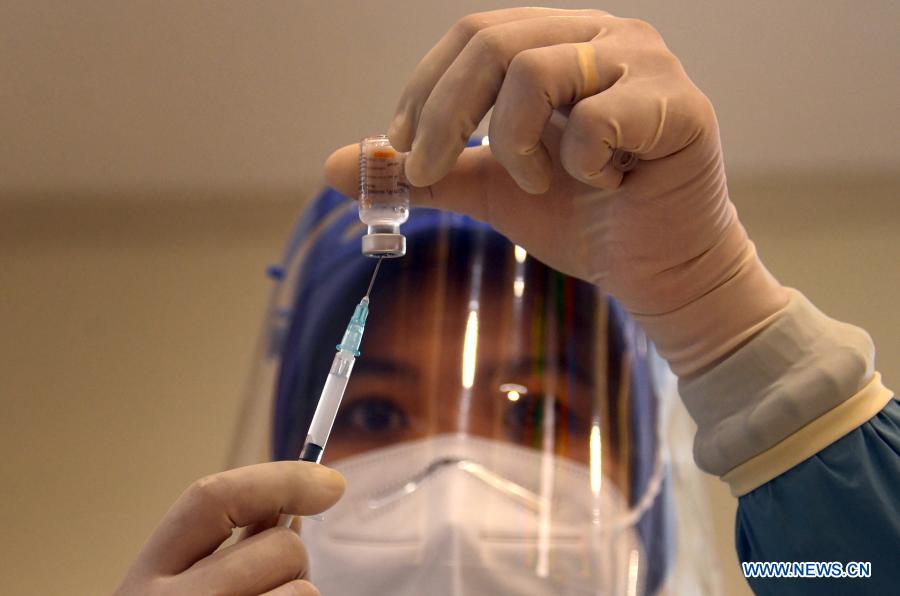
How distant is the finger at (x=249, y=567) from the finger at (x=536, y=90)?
46cm

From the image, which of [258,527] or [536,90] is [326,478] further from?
[536,90]

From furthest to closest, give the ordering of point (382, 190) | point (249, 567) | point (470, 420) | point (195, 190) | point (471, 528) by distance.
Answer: point (195, 190), point (470, 420), point (471, 528), point (382, 190), point (249, 567)

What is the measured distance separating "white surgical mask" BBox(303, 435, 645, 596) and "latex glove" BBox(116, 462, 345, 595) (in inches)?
15.6

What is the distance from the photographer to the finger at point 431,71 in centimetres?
100

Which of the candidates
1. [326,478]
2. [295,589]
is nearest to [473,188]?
[326,478]

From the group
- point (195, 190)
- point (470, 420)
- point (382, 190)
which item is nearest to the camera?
point (382, 190)

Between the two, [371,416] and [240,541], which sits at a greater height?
[240,541]

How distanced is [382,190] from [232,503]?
15.0 inches

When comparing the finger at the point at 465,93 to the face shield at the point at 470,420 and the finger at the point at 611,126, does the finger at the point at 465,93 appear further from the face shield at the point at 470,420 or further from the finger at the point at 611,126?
the face shield at the point at 470,420

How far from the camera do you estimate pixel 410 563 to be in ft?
4.16

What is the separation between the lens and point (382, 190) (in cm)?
100

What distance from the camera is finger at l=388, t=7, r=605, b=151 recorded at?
100 cm

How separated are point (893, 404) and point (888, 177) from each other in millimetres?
1371

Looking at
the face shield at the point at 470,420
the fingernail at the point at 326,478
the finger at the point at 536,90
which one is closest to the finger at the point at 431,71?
the finger at the point at 536,90
